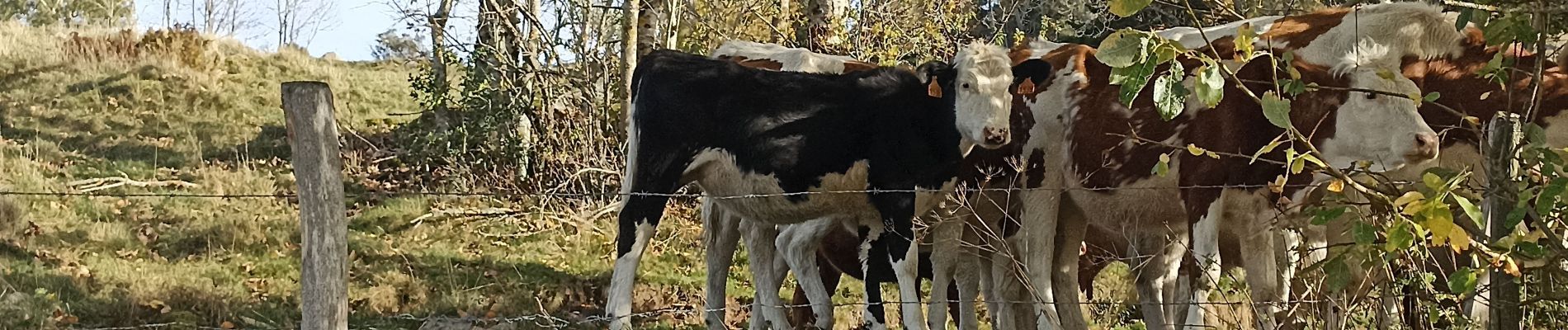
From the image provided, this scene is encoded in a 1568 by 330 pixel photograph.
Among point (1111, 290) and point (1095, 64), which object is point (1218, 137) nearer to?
point (1095, 64)

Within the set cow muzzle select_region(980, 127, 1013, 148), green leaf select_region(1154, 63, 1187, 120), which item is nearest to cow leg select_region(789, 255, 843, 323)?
cow muzzle select_region(980, 127, 1013, 148)

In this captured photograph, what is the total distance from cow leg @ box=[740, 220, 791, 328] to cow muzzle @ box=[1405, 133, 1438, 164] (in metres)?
3.70

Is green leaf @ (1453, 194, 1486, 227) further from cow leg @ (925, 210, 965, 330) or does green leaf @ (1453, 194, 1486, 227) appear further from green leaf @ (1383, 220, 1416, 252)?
cow leg @ (925, 210, 965, 330)

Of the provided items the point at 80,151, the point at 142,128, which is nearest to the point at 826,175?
the point at 80,151

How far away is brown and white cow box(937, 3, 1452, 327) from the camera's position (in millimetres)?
6570

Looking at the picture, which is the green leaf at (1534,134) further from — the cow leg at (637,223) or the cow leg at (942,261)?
the cow leg at (637,223)

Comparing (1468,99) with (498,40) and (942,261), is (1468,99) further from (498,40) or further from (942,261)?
(498,40)

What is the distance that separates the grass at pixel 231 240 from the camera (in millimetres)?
→ 9055

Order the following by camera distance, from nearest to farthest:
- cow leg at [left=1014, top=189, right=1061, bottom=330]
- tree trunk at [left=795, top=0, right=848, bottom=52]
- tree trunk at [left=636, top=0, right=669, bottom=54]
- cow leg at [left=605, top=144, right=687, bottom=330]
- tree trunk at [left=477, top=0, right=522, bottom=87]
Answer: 1. cow leg at [left=605, top=144, right=687, bottom=330]
2. cow leg at [left=1014, top=189, right=1061, bottom=330]
3. tree trunk at [left=636, top=0, right=669, bottom=54]
4. tree trunk at [left=795, top=0, right=848, bottom=52]
5. tree trunk at [left=477, top=0, right=522, bottom=87]

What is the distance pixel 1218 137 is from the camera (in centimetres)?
695

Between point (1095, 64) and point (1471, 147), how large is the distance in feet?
6.49

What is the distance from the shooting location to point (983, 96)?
7.20 metres

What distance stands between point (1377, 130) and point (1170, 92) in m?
3.05

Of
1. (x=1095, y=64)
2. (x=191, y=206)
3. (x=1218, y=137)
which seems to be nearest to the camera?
(x=1218, y=137)
